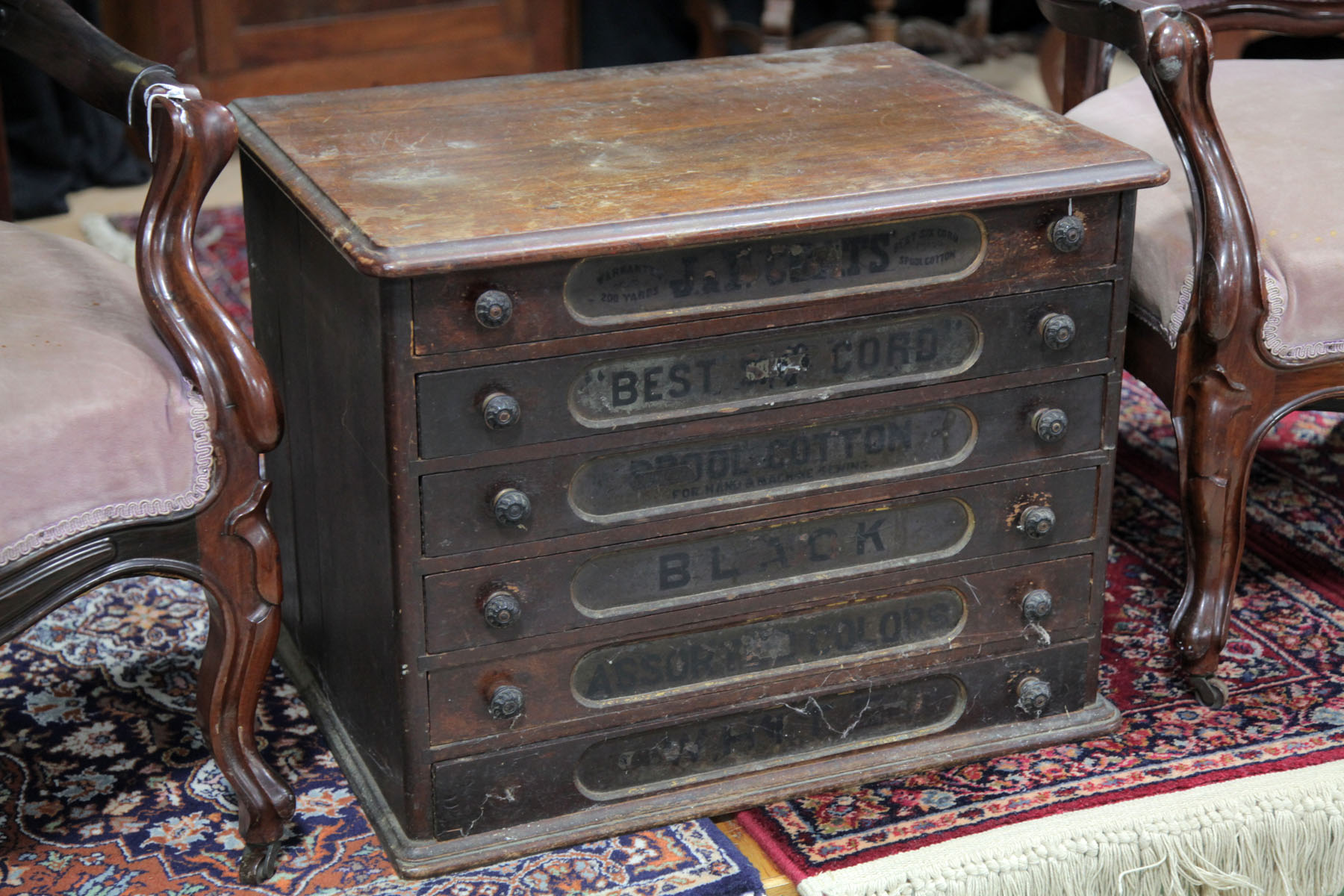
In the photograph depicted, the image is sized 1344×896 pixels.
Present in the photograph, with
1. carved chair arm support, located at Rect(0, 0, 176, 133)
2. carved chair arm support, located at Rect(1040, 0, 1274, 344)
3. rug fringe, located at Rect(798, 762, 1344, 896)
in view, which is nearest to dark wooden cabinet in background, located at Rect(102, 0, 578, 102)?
carved chair arm support, located at Rect(0, 0, 176, 133)

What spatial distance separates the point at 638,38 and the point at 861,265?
2604 millimetres

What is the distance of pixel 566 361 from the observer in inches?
58.0

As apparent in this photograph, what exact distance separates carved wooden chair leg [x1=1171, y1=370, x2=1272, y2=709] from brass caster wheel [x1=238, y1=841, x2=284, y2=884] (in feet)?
3.26

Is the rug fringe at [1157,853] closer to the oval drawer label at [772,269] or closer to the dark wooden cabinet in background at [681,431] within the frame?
the dark wooden cabinet in background at [681,431]

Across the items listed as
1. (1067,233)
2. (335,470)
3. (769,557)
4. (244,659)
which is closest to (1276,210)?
(1067,233)

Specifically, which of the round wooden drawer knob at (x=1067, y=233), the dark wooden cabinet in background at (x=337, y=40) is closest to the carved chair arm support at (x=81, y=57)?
the round wooden drawer knob at (x=1067, y=233)

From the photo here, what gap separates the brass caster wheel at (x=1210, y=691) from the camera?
6.15ft

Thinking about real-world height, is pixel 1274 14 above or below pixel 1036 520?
above

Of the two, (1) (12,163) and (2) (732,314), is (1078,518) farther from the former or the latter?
(1) (12,163)

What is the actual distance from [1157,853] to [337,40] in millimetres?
2617

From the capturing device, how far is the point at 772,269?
59.5 inches

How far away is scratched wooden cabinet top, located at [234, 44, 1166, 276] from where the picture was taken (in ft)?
4.69

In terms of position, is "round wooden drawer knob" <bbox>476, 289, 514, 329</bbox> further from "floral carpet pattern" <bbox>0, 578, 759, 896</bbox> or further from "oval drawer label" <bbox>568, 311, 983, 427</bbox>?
"floral carpet pattern" <bbox>0, 578, 759, 896</bbox>

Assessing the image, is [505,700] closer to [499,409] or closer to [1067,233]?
[499,409]
